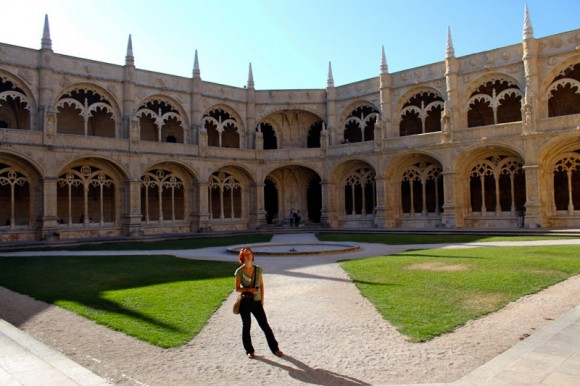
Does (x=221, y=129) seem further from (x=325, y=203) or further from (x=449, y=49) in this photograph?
(x=449, y=49)

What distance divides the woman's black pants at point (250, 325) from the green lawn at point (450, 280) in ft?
6.12

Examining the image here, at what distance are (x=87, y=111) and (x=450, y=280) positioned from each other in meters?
23.3

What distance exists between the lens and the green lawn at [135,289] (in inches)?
281

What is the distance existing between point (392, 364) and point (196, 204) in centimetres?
2599

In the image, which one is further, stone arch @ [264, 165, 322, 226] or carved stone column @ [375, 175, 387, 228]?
stone arch @ [264, 165, 322, 226]

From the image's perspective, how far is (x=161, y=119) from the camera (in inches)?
1168

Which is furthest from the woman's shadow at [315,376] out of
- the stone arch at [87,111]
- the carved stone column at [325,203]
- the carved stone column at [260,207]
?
the carved stone column at [260,207]

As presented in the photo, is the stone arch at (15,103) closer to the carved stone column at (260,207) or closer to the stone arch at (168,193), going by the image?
the stone arch at (168,193)

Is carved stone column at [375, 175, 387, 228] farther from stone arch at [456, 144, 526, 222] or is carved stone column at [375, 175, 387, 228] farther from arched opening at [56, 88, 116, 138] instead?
arched opening at [56, 88, 116, 138]

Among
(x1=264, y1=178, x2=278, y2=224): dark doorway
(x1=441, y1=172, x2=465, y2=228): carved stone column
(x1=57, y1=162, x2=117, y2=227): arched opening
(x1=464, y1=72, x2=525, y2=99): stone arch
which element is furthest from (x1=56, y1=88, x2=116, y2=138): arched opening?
(x1=464, y1=72, x2=525, y2=99): stone arch

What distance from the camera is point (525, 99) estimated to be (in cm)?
2500

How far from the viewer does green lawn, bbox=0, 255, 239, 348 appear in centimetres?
713

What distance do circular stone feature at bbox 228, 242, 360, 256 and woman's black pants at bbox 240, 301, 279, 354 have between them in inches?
401

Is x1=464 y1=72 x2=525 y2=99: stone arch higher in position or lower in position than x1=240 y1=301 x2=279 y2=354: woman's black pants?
higher
